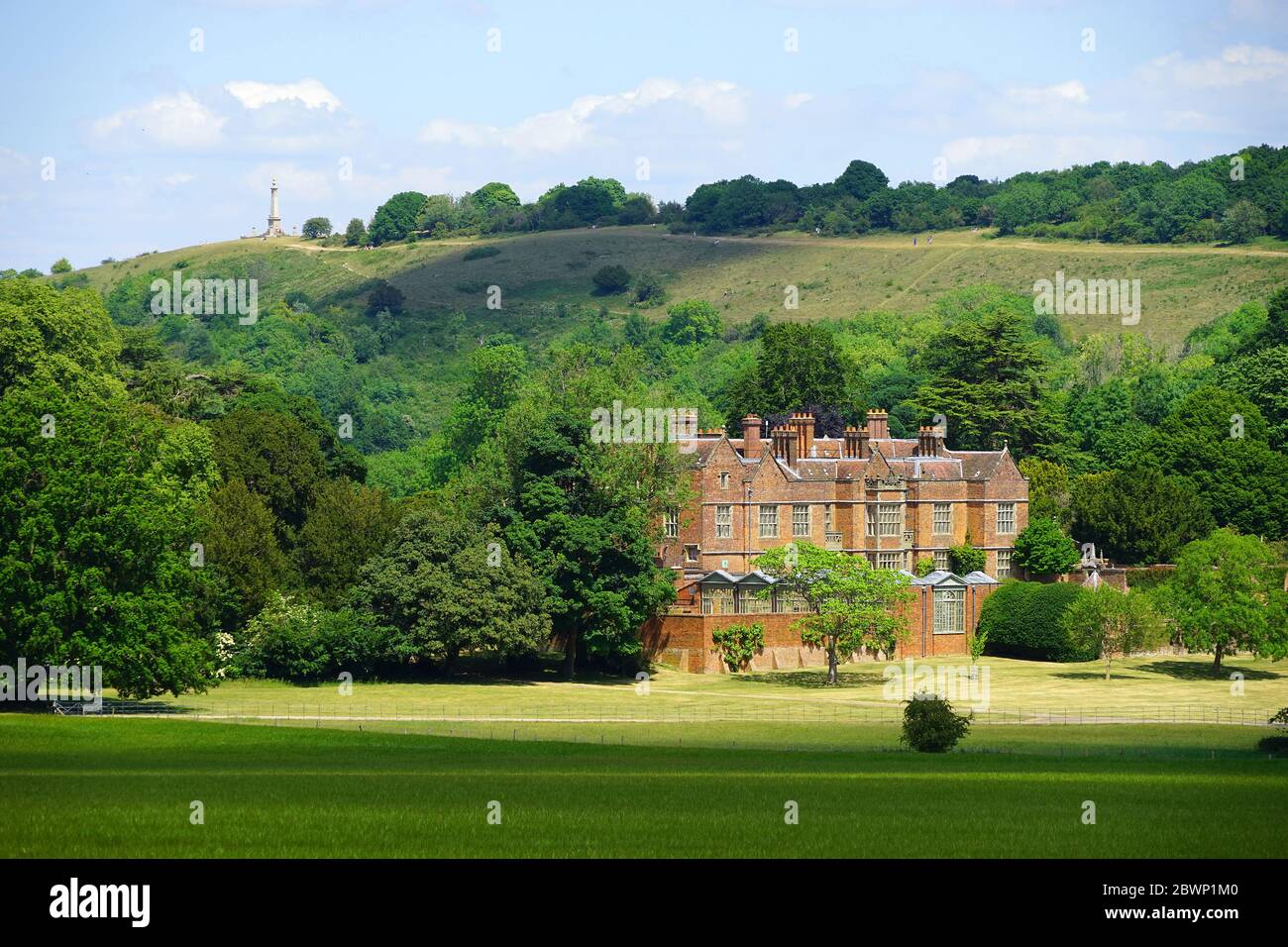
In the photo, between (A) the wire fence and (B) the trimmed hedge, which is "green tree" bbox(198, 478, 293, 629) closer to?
(A) the wire fence

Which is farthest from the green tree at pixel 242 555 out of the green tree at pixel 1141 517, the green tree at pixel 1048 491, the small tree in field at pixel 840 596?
the green tree at pixel 1141 517

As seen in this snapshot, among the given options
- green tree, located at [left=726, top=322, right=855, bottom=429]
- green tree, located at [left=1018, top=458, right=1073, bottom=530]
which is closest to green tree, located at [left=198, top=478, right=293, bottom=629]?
green tree, located at [left=1018, top=458, right=1073, bottom=530]

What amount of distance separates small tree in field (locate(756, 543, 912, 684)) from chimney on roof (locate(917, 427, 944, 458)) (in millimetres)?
17781

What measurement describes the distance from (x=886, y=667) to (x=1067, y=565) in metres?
17.2

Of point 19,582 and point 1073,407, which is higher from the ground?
point 1073,407

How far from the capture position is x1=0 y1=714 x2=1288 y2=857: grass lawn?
121 feet

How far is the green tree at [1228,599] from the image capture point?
297 ft

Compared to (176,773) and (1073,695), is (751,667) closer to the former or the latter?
(1073,695)

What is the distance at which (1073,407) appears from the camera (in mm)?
143750

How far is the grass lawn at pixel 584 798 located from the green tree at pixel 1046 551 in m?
43.9

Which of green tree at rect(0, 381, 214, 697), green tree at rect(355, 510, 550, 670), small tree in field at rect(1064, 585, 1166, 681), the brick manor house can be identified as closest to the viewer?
green tree at rect(0, 381, 214, 697)

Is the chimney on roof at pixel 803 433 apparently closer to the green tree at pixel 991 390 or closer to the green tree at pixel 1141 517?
the green tree at pixel 1141 517

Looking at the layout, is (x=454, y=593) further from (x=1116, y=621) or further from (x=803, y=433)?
(x=1116, y=621)

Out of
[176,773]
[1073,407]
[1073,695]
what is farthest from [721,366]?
[176,773]
